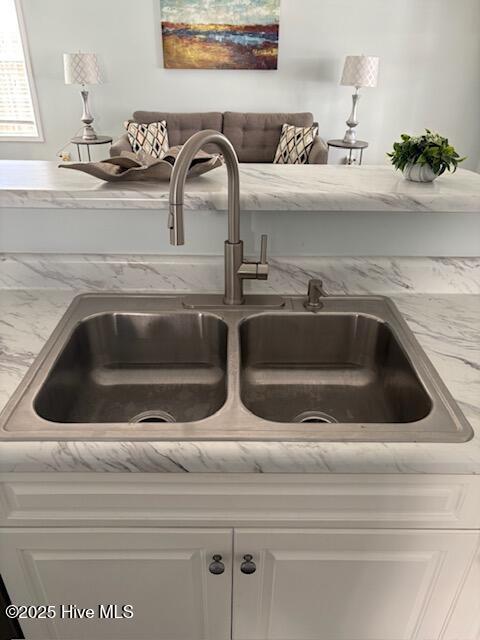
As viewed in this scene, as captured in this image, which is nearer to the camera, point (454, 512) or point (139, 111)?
point (454, 512)

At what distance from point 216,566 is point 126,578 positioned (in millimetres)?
200

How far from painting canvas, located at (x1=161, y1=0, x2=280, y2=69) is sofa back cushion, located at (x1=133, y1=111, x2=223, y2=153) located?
52 cm

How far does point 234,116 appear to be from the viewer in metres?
4.30

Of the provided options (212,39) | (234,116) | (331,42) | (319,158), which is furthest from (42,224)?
(331,42)

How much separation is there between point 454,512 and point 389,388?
305 millimetres

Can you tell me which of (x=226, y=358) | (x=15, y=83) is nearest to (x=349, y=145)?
(x=15, y=83)

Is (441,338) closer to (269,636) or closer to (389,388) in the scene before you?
(389,388)

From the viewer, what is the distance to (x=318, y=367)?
3.76 feet

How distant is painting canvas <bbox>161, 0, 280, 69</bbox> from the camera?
4.18 metres

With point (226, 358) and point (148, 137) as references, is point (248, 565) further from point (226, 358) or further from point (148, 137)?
point (148, 137)

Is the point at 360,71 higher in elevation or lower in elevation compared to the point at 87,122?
higher

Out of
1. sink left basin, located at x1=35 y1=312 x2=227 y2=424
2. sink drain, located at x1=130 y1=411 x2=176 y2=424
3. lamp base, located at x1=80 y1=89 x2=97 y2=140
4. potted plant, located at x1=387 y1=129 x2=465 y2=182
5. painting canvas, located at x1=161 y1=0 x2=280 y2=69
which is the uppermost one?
painting canvas, located at x1=161 y1=0 x2=280 y2=69

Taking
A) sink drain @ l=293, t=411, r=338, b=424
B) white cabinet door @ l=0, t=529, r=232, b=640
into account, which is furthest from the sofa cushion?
white cabinet door @ l=0, t=529, r=232, b=640

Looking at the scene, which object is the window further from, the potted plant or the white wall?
the potted plant
